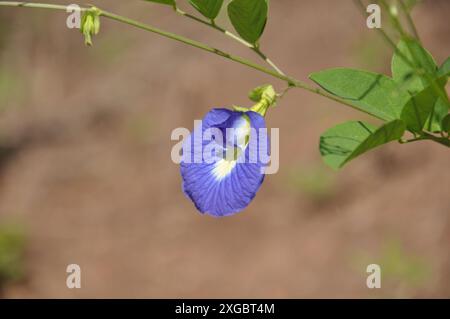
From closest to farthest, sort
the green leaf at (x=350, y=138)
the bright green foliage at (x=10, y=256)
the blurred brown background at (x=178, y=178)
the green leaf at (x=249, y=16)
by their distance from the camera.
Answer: the green leaf at (x=350, y=138)
the green leaf at (x=249, y=16)
the blurred brown background at (x=178, y=178)
the bright green foliage at (x=10, y=256)

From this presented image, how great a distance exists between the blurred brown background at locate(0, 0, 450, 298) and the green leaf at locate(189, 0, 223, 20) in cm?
218

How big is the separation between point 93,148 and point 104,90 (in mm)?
359

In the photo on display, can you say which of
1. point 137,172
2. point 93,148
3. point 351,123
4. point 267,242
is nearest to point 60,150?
point 93,148

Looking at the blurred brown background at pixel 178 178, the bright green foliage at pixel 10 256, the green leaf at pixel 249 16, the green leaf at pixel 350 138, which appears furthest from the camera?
the bright green foliage at pixel 10 256

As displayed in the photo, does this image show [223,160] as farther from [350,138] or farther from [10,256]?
[10,256]

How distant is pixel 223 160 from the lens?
1074 millimetres

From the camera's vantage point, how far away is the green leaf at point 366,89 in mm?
1054

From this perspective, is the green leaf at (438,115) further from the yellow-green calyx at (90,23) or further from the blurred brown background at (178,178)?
the blurred brown background at (178,178)

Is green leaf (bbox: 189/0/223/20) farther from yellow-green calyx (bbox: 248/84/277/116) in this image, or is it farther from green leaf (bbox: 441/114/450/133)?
green leaf (bbox: 441/114/450/133)

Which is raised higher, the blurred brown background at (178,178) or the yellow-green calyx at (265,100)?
the blurred brown background at (178,178)

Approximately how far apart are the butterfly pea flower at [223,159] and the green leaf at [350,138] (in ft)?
0.25

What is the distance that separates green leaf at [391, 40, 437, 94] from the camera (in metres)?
0.99

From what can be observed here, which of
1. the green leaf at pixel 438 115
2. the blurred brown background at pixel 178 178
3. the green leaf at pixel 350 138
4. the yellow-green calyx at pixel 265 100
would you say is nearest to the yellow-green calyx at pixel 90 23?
the yellow-green calyx at pixel 265 100

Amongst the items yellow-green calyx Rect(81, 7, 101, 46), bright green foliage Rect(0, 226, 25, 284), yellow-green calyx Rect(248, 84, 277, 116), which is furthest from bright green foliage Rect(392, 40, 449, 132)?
bright green foliage Rect(0, 226, 25, 284)
